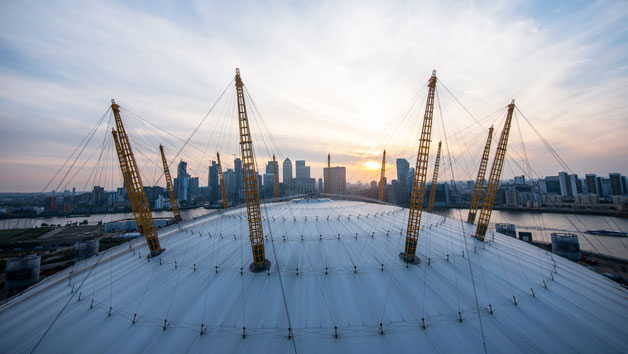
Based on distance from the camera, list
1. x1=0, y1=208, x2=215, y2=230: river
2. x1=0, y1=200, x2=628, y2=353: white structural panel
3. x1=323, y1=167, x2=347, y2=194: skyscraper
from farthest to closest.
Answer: x1=323, y1=167, x2=347, y2=194: skyscraper < x1=0, y1=208, x2=215, y2=230: river < x1=0, y1=200, x2=628, y2=353: white structural panel

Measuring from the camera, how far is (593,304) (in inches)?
499

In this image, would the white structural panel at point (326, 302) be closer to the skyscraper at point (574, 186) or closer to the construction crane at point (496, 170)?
the construction crane at point (496, 170)

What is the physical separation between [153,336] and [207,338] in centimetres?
298

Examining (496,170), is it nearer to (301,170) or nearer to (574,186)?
(301,170)

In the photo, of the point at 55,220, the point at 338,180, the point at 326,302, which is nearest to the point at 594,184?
the point at 338,180

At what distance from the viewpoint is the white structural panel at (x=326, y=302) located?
402 inches

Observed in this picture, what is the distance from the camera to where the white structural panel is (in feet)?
33.5

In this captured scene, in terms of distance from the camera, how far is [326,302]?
11.8 m

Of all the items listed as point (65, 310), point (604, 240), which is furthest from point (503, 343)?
point (604, 240)

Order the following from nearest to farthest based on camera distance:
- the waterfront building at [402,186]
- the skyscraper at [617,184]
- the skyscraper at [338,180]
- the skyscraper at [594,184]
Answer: the skyscraper at [338,180]
the waterfront building at [402,186]
the skyscraper at [617,184]
the skyscraper at [594,184]

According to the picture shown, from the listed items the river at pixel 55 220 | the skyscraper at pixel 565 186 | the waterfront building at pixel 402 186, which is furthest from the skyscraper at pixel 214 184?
the skyscraper at pixel 565 186

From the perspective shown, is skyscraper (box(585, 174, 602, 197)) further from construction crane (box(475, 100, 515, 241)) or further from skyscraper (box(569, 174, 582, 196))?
construction crane (box(475, 100, 515, 241))

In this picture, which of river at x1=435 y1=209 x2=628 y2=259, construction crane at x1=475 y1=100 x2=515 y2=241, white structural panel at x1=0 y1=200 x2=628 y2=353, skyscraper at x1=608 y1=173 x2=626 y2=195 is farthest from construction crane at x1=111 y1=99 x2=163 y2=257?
skyscraper at x1=608 y1=173 x2=626 y2=195

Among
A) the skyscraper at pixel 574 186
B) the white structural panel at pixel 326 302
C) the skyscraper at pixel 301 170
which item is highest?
the skyscraper at pixel 301 170
